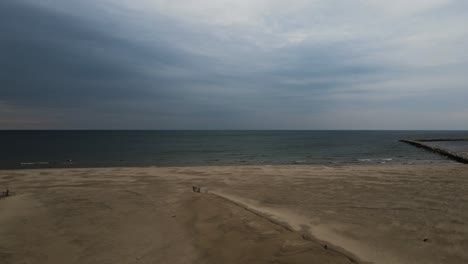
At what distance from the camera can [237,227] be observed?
6891 millimetres

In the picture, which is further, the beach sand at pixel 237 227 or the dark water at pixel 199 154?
the dark water at pixel 199 154

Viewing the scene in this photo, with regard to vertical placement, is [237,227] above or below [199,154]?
above

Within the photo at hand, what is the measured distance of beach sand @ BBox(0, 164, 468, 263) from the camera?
5512 mm

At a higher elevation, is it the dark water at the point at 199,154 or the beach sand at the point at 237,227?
the beach sand at the point at 237,227

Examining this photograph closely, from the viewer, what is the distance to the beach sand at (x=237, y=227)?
5.51 m

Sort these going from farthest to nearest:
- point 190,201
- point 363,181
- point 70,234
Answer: point 363,181 → point 190,201 → point 70,234

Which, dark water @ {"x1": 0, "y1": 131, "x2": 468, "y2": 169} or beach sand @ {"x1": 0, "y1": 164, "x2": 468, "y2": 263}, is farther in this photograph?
dark water @ {"x1": 0, "y1": 131, "x2": 468, "y2": 169}

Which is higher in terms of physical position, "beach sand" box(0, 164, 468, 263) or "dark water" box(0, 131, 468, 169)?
"beach sand" box(0, 164, 468, 263)

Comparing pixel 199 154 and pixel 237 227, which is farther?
pixel 199 154

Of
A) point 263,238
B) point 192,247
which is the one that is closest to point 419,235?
point 263,238

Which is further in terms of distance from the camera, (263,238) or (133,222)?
(133,222)

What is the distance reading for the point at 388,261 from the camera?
16.9 feet

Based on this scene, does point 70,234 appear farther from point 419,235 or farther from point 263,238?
point 419,235

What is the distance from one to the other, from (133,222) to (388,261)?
641 centimetres
